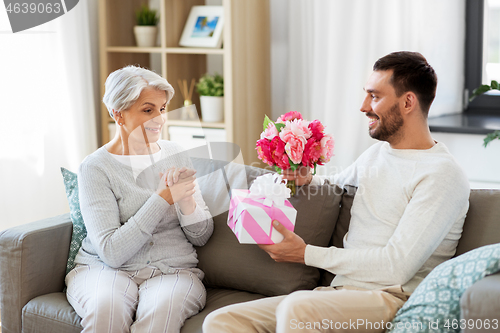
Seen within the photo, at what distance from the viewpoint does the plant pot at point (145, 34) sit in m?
3.39

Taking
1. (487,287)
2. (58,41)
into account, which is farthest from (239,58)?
(487,287)

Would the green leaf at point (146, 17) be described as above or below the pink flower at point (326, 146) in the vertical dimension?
above

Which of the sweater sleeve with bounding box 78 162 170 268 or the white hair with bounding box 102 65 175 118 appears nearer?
the sweater sleeve with bounding box 78 162 170 268

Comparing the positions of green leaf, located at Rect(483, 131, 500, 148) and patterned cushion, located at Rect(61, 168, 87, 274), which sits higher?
green leaf, located at Rect(483, 131, 500, 148)

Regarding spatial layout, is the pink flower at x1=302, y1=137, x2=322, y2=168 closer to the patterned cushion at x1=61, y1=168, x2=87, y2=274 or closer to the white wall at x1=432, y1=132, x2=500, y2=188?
the patterned cushion at x1=61, y1=168, x2=87, y2=274

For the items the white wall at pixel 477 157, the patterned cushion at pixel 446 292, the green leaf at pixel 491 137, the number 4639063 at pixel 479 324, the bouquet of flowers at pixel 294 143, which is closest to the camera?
the number 4639063 at pixel 479 324

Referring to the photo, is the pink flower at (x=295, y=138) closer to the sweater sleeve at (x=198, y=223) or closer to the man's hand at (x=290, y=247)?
the man's hand at (x=290, y=247)

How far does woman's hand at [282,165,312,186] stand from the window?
169 cm

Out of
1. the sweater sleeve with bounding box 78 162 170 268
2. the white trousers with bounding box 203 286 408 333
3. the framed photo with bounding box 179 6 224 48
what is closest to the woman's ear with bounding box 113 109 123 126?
A: the sweater sleeve with bounding box 78 162 170 268

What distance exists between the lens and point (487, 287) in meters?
1.21

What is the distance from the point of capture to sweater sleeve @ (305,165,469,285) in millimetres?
1535

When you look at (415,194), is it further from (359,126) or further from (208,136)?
(208,136)

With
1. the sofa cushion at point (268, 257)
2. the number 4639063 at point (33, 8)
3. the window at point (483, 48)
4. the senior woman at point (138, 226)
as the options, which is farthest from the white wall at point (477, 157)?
the number 4639063 at point (33, 8)

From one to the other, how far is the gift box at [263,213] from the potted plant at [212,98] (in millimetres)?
1554
